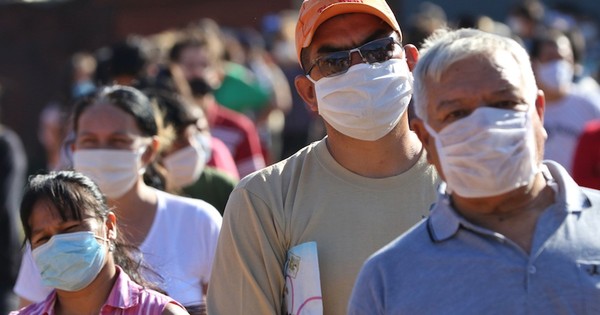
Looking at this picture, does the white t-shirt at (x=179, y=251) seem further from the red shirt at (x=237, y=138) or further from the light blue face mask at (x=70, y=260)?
the red shirt at (x=237, y=138)

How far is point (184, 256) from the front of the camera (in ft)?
18.9

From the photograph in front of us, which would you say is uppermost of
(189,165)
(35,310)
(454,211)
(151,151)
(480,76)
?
(480,76)

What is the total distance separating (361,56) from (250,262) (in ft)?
2.60

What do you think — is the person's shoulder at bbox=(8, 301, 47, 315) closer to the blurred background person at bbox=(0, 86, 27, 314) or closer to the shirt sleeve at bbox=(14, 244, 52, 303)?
the shirt sleeve at bbox=(14, 244, 52, 303)

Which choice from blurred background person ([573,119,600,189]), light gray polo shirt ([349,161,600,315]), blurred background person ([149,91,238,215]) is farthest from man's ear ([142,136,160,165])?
blurred background person ([573,119,600,189])

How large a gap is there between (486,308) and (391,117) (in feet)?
4.65

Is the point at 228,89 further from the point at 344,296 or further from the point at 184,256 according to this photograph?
the point at 344,296

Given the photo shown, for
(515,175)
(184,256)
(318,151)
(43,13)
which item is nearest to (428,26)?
(184,256)

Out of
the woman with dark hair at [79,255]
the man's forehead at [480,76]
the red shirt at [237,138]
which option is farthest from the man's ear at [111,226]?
the red shirt at [237,138]

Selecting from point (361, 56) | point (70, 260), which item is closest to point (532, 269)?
point (361, 56)

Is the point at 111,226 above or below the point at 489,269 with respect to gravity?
below

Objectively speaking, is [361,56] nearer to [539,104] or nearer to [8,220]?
[539,104]

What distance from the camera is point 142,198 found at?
6.03 meters

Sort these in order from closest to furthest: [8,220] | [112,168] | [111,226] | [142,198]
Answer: [111,226] → [142,198] → [112,168] → [8,220]
